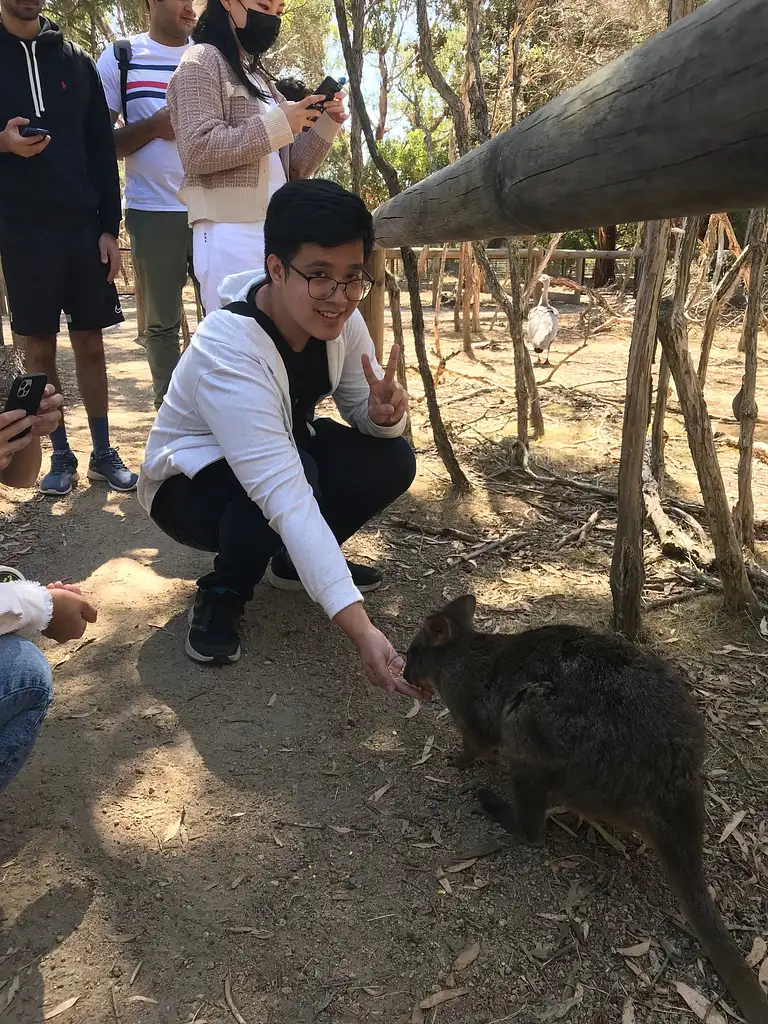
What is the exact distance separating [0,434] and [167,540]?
1823mm

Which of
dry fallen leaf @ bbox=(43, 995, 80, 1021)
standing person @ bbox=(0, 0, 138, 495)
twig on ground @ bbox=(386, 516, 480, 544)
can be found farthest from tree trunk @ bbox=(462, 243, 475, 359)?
dry fallen leaf @ bbox=(43, 995, 80, 1021)

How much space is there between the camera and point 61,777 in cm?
Answer: 215

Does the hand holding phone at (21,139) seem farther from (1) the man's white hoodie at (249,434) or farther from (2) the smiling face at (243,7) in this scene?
(1) the man's white hoodie at (249,434)

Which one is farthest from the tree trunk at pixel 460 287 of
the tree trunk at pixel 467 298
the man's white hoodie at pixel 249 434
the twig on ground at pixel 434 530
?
the man's white hoodie at pixel 249 434

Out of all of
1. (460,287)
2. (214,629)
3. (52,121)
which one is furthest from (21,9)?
(460,287)

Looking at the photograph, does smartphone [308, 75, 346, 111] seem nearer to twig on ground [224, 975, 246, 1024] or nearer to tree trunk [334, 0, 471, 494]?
tree trunk [334, 0, 471, 494]

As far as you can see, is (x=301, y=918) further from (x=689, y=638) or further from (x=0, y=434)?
(x=689, y=638)

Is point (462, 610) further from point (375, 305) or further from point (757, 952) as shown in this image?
point (375, 305)

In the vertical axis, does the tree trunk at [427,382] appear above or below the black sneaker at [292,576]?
above

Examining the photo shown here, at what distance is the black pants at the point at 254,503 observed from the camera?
8.47 feet

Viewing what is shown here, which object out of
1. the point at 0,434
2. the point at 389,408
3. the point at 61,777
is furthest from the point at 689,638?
the point at 0,434

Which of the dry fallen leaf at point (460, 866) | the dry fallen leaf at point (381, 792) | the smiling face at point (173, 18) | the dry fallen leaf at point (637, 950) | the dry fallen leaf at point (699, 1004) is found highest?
the smiling face at point (173, 18)

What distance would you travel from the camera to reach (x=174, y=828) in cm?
200

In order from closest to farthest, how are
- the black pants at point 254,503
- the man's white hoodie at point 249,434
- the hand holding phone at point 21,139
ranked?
the man's white hoodie at point 249,434 < the black pants at point 254,503 < the hand holding phone at point 21,139
